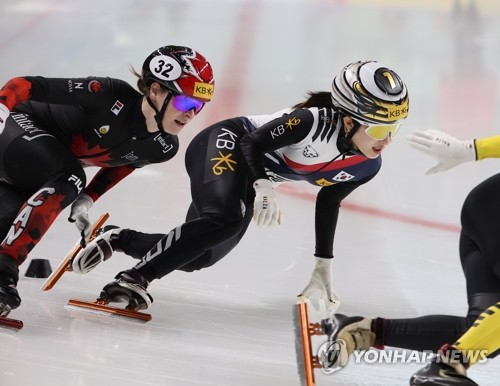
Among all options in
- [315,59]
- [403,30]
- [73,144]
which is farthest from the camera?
[403,30]

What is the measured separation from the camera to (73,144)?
4.72 metres

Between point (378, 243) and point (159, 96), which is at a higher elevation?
point (159, 96)

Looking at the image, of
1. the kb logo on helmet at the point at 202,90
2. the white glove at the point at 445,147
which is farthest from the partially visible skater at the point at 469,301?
the kb logo on helmet at the point at 202,90

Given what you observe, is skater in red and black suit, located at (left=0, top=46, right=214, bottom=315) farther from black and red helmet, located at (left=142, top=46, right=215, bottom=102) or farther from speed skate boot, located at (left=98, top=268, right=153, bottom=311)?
speed skate boot, located at (left=98, top=268, right=153, bottom=311)

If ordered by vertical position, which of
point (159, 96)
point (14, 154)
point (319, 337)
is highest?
point (159, 96)

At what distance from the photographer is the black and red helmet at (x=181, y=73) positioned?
14.6 feet

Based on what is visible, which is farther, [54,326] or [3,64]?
[3,64]

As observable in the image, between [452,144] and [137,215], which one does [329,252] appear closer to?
[452,144]

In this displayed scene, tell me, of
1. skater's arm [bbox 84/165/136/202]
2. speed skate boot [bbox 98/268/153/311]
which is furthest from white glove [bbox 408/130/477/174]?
skater's arm [bbox 84/165/136/202]

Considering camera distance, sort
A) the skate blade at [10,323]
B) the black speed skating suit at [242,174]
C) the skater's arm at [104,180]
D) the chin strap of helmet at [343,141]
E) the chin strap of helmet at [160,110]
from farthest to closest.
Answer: the skater's arm at [104,180] < the chin strap of helmet at [160,110] < the chin strap of helmet at [343,141] < the black speed skating suit at [242,174] < the skate blade at [10,323]

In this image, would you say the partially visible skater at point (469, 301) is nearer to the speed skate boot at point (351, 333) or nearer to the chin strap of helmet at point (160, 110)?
the speed skate boot at point (351, 333)

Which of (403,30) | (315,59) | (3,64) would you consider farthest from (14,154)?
(403,30)

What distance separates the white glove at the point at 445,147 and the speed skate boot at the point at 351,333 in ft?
2.37

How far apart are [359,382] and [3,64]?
6266 millimetres
